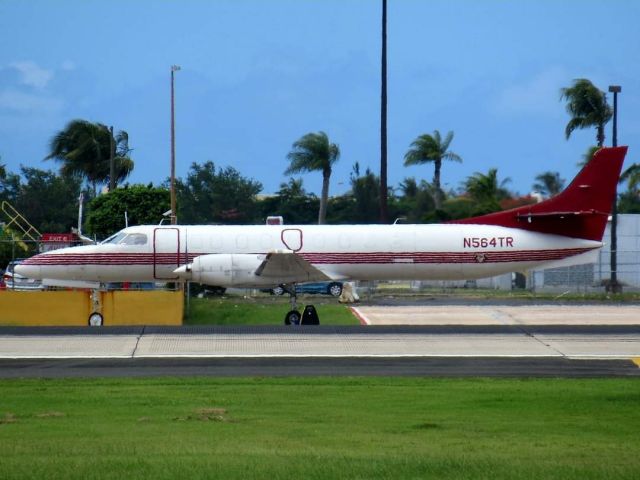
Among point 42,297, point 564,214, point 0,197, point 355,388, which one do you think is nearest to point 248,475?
point 355,388

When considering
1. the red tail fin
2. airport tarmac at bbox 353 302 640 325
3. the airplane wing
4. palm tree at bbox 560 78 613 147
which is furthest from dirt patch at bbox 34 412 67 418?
palm tree at bbox 560 78 613 147

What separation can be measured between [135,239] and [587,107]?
82.9 ft

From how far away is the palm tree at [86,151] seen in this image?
55.2 m

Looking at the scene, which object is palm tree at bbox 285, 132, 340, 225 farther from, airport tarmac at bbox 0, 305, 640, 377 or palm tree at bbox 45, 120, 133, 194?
airport tarmac at bbox 0, 305, 640, 377

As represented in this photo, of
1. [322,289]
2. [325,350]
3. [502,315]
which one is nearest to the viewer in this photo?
[325,350]

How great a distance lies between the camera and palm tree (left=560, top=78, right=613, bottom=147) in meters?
45.7

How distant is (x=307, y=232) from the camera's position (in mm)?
28672

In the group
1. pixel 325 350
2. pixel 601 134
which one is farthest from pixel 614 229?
pixel 325 350

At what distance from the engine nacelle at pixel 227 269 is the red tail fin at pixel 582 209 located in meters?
6.71

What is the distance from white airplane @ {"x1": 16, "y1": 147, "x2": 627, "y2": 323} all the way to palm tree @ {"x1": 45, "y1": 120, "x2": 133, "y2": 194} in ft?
90.0

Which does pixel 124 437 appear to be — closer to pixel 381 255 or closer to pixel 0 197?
pixel 381 255

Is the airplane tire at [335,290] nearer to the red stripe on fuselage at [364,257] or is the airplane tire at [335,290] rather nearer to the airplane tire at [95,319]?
the red stripe on fuselage at [364,257]

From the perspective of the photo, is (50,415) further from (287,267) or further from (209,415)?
(287,267)

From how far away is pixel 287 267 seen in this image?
1030 inches
